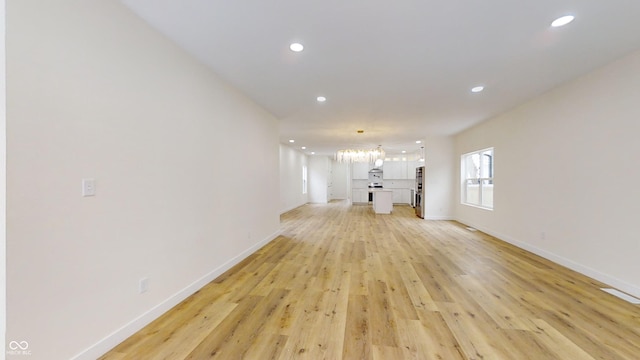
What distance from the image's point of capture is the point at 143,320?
6.98 feet

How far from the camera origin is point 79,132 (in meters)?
1.64

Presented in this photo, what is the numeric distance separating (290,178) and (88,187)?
28.0 ft

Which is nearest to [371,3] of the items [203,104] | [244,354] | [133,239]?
[203,104]

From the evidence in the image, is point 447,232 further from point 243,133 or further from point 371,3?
point 371,3

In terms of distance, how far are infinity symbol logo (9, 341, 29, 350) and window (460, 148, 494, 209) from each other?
22.5ft

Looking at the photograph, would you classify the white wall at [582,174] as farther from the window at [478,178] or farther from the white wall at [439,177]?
the white wall at [439,177]

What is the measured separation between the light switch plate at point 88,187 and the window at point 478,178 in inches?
255

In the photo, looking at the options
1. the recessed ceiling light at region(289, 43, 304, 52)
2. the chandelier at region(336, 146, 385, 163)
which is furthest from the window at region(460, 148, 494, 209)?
the recessed ceiling light at region(289, 43, 304, 52)

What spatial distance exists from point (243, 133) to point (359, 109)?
2068 millimetres

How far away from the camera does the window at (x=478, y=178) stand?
19.5ft

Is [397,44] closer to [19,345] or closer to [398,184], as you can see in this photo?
[19,345]

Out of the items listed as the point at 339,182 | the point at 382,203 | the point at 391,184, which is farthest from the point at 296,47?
the point at 339,182

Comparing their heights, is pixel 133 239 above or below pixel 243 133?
below

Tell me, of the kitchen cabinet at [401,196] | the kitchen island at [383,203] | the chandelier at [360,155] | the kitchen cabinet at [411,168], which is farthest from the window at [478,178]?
the kitchen cabinet at [401,196]
